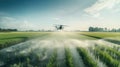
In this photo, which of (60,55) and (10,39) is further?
(10,39)

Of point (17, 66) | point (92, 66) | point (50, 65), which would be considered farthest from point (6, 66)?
point (92, 66)

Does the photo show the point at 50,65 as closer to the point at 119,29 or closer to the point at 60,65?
the point at 60,65

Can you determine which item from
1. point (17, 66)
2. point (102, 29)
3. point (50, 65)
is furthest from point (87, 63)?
point (102, 29)

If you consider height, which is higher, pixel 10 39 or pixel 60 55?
pixel 10 39

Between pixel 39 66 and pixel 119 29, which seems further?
pixel 119 29

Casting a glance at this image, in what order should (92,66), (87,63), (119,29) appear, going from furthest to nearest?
(119,29) → (87,63) → (92,66)

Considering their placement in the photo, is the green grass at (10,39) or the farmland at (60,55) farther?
the green grass at (10,39)

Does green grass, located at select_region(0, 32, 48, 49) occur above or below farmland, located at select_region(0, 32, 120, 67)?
above

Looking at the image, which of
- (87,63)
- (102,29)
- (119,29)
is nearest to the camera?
(87,63)

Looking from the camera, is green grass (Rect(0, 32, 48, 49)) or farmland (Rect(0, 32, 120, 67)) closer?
farmland (Rect(0, 32, 120, 67))

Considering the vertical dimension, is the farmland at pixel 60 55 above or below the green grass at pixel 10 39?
below
